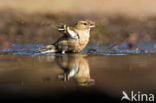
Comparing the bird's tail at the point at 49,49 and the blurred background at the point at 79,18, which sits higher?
the blurred background at the point at 79,18

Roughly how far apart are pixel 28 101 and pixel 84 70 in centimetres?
271

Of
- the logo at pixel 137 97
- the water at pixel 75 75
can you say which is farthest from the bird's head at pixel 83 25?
the logo at pixel 137 97

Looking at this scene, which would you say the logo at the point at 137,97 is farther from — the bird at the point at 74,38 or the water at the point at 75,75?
the bird at the point at 74,38

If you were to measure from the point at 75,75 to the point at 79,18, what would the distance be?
13090 mm

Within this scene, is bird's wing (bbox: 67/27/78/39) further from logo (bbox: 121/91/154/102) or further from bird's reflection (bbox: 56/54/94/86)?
logo (bbox: 121/91/154/102)

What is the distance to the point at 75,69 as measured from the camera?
8.50 m

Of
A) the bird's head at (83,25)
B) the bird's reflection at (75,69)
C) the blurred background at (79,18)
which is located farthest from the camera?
the blurred background at (79,18)

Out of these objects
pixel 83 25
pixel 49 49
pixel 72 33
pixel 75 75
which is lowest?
pixel 75 75

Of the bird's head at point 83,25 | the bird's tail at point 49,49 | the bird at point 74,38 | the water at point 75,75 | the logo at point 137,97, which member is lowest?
the logo at point 137,97

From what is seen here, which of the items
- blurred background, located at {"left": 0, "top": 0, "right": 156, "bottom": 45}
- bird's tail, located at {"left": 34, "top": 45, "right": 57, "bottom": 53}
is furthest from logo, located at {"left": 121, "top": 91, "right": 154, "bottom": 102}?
blurred background, located at {"left": 0, "top": 0, "right": 156, "bottom": 45}

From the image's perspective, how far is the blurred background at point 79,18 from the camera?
18281mm

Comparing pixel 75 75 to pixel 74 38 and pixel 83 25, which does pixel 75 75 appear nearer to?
pixel 74 38

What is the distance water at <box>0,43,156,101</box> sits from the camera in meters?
6.38

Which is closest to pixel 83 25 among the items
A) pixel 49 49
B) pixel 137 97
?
pixel 49 49
